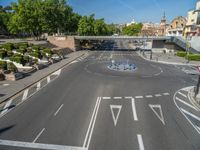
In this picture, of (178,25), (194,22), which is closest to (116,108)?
(194,22)

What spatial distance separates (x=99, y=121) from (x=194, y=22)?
62.3 metres

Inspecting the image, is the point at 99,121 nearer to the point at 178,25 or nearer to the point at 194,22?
the point at 194,22

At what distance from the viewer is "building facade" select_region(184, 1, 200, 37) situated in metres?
56.3

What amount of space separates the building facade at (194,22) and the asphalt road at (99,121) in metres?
48.4

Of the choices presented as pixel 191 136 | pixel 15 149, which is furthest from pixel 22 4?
pixel 191 136

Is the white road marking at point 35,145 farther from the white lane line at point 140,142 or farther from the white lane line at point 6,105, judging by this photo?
the white lane line at point 6,105

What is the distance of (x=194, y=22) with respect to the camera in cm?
5916

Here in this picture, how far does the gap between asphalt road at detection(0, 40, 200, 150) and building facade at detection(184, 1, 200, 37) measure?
4844 centimetres

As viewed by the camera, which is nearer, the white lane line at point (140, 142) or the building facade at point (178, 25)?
the white lane line at point (140, 142)

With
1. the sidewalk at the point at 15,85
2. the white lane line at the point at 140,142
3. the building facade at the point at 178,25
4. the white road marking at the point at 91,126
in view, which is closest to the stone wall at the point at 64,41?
the sidewalk at the point at 15,85

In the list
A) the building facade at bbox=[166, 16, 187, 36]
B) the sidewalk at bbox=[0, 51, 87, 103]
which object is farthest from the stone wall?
the building facade at bbox=[166, 16, 187, 36]

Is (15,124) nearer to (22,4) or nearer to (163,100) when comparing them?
(163,100)

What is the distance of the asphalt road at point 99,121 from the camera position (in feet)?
32.4

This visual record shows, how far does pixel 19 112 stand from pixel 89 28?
58.3 metres
